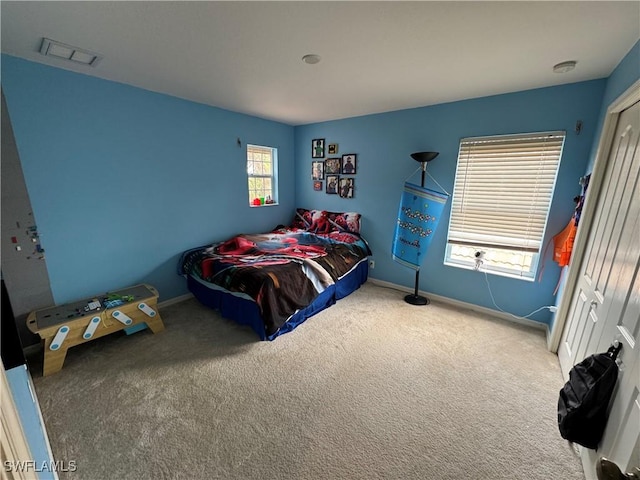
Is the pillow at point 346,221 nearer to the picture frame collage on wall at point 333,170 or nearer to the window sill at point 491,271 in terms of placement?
the picture frame collage on wall at point 333,170

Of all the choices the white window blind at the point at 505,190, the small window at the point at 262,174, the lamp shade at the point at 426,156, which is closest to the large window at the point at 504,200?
the white window blind at the point at 505,190

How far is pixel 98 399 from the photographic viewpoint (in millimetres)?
1830

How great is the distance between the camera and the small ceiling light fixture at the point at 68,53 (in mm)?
1833

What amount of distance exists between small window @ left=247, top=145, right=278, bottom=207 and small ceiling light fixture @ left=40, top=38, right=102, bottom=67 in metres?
1.93

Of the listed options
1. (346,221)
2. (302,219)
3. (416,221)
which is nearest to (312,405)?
(416,221)

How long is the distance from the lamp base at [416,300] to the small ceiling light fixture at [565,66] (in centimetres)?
244

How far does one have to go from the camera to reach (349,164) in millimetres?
3885

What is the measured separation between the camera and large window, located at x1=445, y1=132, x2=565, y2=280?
2.62m

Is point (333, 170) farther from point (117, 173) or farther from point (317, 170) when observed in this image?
point (117, 173)

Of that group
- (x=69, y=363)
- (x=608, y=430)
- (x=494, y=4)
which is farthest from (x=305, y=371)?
(x=494, y=4)

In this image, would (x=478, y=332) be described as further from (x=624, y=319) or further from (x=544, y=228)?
(x=624, y=319)

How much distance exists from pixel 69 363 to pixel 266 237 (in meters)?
2.25

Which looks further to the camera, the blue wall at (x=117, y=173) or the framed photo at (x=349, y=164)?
the framed photo at (x=349, y=164)

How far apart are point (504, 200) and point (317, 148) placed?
2.58 m
